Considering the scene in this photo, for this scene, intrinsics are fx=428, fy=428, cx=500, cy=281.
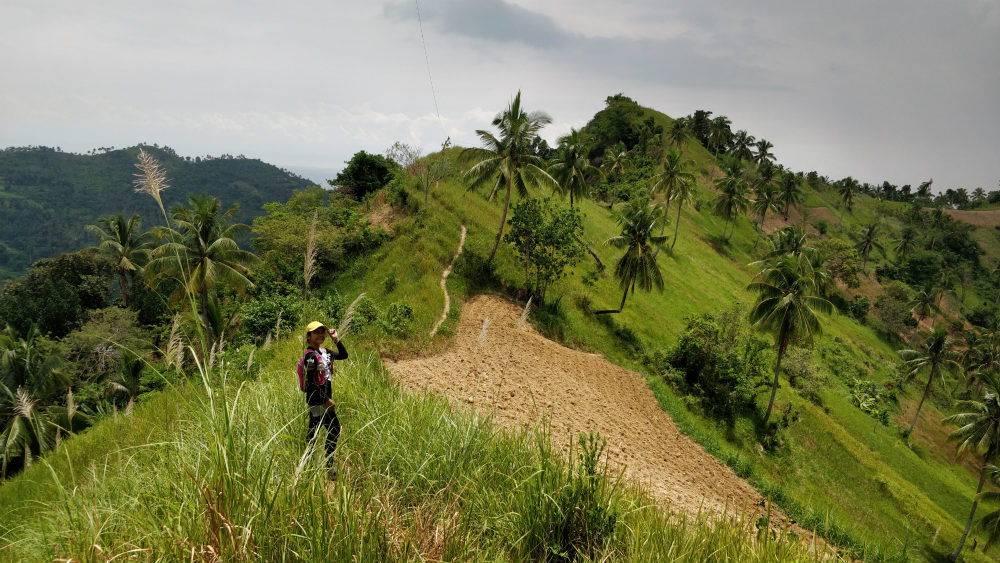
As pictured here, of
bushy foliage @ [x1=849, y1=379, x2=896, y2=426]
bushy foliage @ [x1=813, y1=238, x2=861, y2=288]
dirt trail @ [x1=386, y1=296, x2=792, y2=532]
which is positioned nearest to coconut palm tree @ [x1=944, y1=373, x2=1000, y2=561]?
bushy foliage @ [x1=849, y1=379, x2=896, y2=426]

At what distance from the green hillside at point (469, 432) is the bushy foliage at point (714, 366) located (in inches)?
6.5

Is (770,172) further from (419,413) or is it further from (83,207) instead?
(83,207)

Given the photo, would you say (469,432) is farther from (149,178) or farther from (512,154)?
(512,154)

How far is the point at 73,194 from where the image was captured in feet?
479

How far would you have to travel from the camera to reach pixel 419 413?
5352 mm

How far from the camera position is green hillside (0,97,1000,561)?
10.2 feet

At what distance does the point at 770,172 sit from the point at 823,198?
4563cm

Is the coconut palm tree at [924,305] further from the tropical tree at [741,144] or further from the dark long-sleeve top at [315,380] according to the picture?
the dark long-sleeve top at [315,380]

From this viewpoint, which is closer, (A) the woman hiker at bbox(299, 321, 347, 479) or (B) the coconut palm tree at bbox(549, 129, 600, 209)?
(A) the woman hiker at bbox(299, 321, 347, 479)

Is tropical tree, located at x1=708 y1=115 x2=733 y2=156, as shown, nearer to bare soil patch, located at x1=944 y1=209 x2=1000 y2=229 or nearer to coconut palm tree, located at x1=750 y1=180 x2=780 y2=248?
coconut palm tree, located at x1=750 y1=180 x2=780 y2=248

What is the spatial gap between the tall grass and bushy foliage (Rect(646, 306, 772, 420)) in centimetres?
2118

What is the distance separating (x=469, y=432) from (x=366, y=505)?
1547 mm

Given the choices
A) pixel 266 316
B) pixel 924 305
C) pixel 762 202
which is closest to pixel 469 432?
pixel 266 316

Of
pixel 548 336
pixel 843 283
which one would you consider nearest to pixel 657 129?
pixel 843 283
